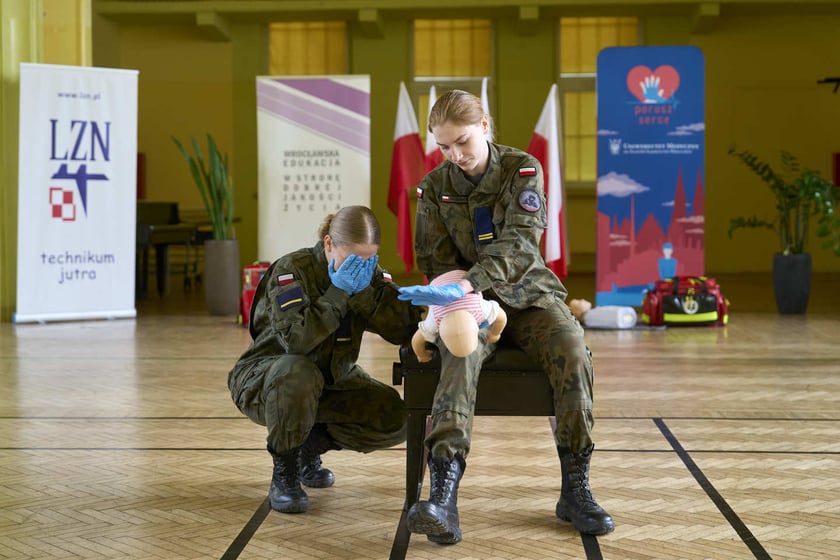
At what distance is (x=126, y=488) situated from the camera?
3008 mm

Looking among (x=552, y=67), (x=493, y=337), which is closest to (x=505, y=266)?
(x=493, y=337)

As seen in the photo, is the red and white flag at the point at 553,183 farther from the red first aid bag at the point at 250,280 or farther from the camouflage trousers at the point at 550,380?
the camouflage trousers at the point at 550,380

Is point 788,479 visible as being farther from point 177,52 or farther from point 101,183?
point 177,52

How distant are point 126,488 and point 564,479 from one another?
125 centimetres

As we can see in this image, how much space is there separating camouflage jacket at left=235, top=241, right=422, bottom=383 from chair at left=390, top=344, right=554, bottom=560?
17 centimetres

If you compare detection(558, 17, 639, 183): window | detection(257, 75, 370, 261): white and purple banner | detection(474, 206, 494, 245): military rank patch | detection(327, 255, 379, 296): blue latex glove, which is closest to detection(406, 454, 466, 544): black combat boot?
detection(327, 255, 379, 296): blue latex glove

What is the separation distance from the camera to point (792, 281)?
309 inches

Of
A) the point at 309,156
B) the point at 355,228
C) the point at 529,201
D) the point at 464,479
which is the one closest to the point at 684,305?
the point at 309,156

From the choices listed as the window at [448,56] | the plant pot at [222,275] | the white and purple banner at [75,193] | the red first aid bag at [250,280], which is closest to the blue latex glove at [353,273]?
the red first aid bag at [250,280]

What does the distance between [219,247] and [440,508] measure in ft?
18.7

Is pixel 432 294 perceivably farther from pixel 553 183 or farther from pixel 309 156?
pixel 309 156

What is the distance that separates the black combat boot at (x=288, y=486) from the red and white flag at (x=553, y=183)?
4.69 meters

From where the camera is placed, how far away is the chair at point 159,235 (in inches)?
381

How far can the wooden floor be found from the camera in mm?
2488
